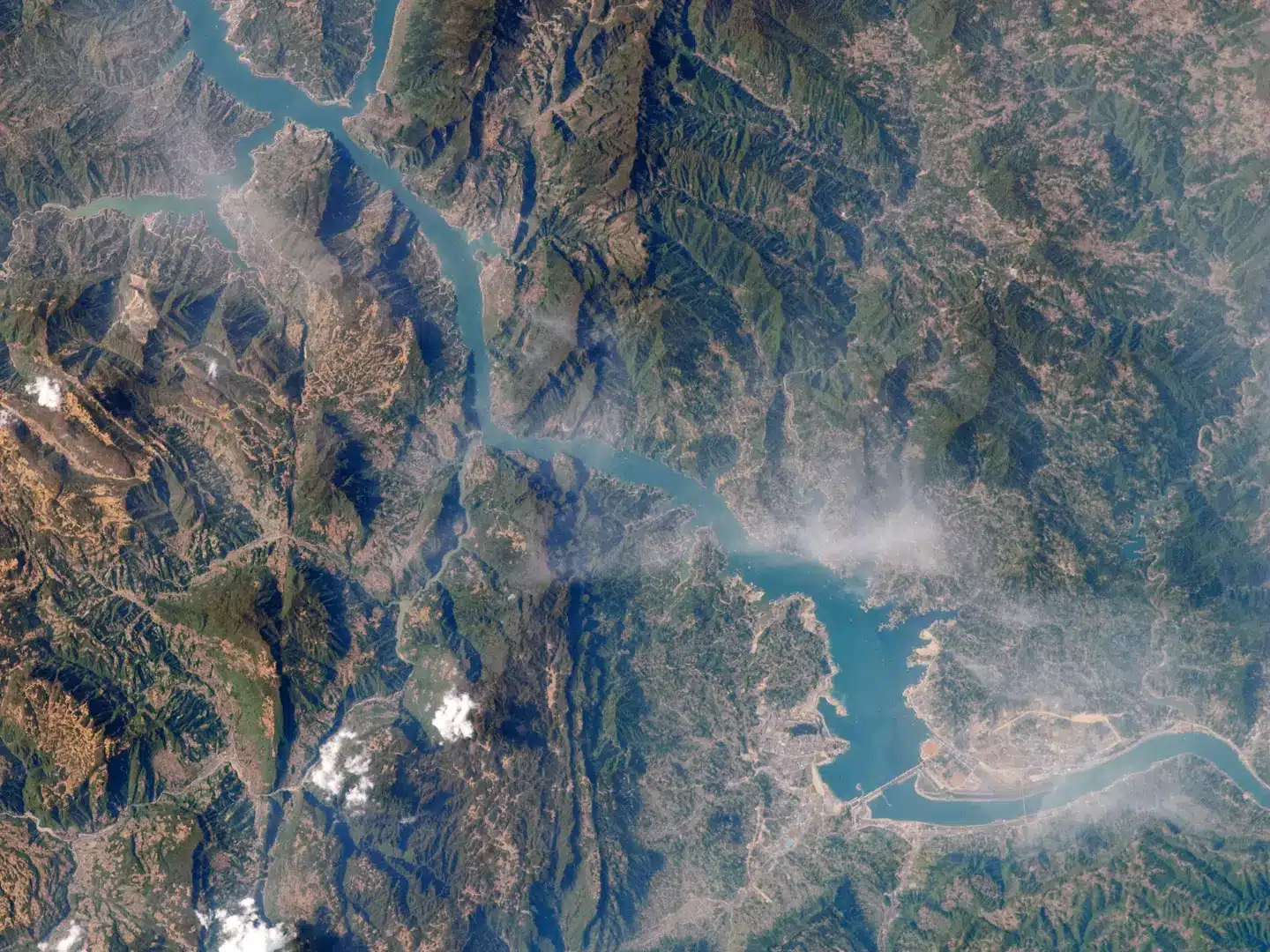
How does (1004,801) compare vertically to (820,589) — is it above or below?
Answer: below

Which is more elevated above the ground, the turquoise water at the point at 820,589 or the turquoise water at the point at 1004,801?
the turquoise water at the point at 820,589

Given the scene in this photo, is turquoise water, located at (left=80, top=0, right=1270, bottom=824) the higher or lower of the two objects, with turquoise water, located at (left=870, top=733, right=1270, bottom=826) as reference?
higher

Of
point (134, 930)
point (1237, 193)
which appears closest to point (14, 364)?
point (134, 930)

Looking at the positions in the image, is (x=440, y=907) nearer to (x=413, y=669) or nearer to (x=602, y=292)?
(x=413, y=669)

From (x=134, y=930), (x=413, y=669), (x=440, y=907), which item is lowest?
(x=134, y=930)

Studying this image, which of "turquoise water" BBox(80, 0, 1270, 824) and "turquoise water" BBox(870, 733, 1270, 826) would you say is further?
"turquoise water" BBox(80, 0, 1270, 824)

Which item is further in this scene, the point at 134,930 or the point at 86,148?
the point at 86,148

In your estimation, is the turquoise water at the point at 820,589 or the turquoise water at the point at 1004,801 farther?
the turquoise water at the point at 820,589

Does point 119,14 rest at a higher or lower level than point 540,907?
higher
